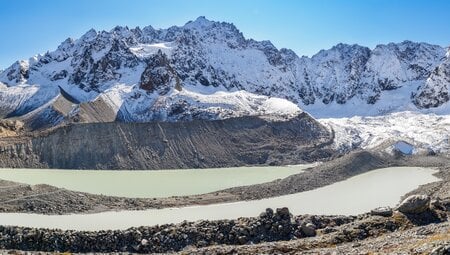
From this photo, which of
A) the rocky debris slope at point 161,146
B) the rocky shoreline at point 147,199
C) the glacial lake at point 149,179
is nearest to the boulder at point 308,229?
the rocky shoreline at point 147,199

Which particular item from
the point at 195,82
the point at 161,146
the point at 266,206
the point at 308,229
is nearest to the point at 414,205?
the point at 308,229

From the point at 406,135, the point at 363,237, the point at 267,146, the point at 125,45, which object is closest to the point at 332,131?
the point at 406,135

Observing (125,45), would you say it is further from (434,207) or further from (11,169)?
(434,207)

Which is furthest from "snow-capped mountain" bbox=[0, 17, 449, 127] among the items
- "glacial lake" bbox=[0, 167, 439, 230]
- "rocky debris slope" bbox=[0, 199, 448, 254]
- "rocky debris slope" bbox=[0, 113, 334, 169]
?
"rocky debris slope" bbox=[0, 199, 448, 254]

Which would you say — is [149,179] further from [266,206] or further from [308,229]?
[308,229]

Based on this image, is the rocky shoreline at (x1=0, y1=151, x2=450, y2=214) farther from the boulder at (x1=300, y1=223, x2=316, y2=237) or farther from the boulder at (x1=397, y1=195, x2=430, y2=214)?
the boulder at (x1=300, y1=223, x2=316, y2=237)

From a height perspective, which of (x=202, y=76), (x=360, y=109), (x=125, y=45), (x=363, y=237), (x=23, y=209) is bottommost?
(x=363, y=237)
